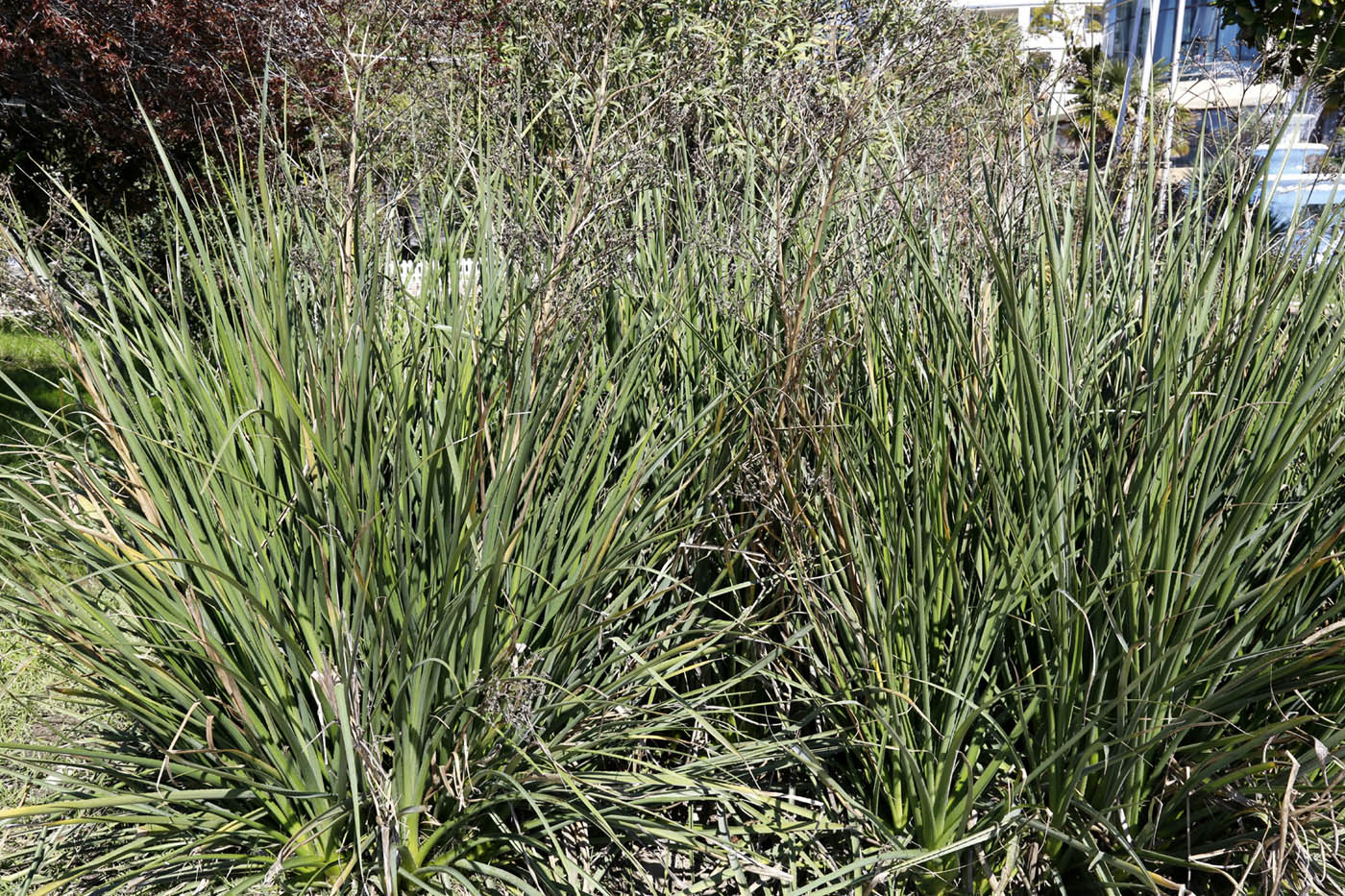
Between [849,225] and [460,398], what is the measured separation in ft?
3.32

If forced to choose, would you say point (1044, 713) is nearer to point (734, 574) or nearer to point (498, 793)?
point (734, 574)

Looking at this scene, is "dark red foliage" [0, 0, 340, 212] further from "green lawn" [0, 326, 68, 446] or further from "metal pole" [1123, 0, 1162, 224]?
"metal pole" [1123, 0, 1162, 224]

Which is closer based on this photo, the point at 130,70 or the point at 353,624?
the point at 353,624

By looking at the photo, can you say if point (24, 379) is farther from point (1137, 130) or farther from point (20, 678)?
point (1137, 130)

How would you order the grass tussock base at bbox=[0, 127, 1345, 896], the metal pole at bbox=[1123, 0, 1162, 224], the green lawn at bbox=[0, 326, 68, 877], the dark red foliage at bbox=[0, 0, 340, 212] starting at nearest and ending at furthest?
the grass tussock base at bbox=[0, 127, 1345, 896] → the green lawn at bbox=[0, 326, 68, 877] → the metal pole at bbox=[1123, 0, 1162, 224] → the dark red foliage at bbox=[0, 0, 340, 212]

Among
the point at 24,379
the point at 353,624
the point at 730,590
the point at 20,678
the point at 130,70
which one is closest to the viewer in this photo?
the point at 353,624

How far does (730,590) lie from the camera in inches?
86.8

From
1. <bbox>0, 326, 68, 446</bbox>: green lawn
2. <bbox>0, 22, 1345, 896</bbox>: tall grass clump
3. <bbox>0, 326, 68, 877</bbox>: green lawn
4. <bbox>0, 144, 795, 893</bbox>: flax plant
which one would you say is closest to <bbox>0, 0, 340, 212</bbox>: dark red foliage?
<bbox>0, 326, 68, 446</bbox>: green lawn

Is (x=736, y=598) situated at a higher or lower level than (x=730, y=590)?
lower

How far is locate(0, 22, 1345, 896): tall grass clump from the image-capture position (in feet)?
6.23

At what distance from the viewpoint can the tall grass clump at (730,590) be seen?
1899 mm

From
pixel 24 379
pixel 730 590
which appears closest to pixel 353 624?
pixel 730 590

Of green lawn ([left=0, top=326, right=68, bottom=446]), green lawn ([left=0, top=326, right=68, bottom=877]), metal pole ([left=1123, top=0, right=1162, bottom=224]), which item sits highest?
metal pole ([left=1123, top=0, right=1162, bottom=224])

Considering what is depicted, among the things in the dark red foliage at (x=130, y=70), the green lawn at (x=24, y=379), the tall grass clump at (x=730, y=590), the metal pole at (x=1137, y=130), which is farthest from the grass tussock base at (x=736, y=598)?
the green lawn at (x=24, y=379)
